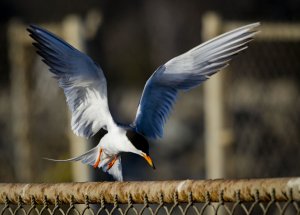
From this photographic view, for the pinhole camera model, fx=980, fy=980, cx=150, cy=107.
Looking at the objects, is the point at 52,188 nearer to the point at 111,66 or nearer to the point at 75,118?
the point at 75,118

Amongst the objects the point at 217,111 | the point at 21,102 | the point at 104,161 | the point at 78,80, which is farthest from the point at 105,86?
the point at 21,102

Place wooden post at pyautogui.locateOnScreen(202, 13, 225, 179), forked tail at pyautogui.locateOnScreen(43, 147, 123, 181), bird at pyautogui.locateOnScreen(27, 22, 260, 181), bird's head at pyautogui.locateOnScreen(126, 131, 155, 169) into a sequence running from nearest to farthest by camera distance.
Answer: bird's head at pyautogui.locateOnScreen(126, 131, 155, 169) < bird at pyautogui.locateOnScreen(27, 22, 260, 181) < forked tail at pyautogui.locateOnScreen(43, 147, 123, 181) < wooden post at pyautogui.locateOnScreen(202, 13, 225, 179)

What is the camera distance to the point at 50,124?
5.35 metres

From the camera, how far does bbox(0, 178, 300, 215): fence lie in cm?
221

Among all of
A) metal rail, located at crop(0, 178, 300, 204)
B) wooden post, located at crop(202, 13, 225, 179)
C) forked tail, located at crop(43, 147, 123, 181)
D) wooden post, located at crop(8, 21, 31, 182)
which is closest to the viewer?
metal rail, located at crop(0, 178, 300, 204)

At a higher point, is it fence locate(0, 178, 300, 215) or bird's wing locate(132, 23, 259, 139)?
bird's wing locate(132, 23, 259, 139)

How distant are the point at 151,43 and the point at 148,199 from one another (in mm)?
9164

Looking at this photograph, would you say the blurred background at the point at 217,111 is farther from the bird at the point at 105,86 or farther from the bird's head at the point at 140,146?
the bird's head at the point at 140,146

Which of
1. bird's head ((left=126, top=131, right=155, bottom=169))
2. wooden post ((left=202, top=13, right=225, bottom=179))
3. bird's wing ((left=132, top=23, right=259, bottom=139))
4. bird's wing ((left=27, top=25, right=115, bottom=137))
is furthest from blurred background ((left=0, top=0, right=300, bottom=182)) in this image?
bird's head ((left=126, top=131, right=155, bottom=169))

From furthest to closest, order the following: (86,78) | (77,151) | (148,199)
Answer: (77,151) → (86,78) → (148,199)

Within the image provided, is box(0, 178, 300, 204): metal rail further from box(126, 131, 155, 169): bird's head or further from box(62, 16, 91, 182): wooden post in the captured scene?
box(62, 16, 91, 182): wooden post

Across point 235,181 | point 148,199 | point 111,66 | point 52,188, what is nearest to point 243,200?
point 235,181

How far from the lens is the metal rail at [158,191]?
220 cm

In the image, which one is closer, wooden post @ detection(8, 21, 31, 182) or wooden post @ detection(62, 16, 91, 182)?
wooden post @ detection(62, 16, 91, 182)
